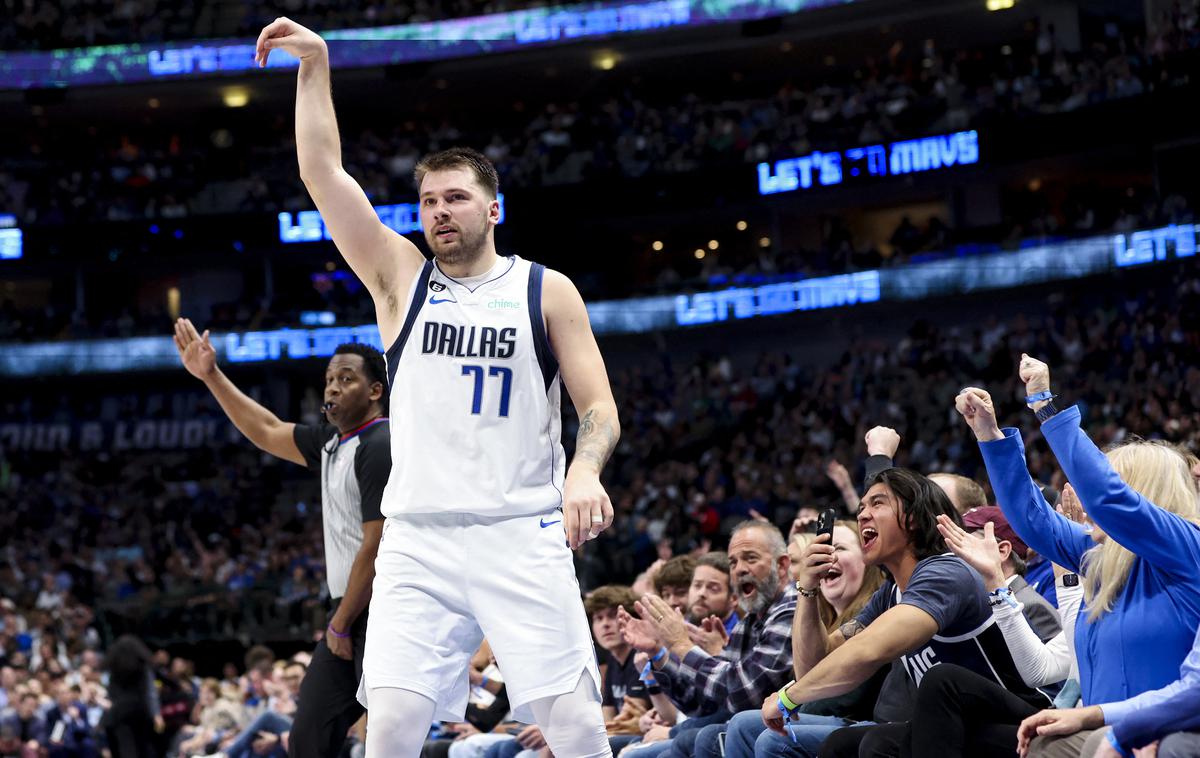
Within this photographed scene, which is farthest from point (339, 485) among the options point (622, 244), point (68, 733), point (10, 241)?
point (10, 241)

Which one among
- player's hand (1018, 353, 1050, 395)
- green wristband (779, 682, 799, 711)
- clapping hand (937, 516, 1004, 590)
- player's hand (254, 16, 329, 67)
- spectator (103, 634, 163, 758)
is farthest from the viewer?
spectator (103, 634, 163, 758)

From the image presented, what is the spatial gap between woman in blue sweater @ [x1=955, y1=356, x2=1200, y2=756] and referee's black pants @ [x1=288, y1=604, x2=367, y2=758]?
2.59m

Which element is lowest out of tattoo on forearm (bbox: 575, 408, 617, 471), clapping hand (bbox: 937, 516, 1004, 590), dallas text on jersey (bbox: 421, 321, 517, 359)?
clapping hand (bbox: 937, 516, 1004, 590)

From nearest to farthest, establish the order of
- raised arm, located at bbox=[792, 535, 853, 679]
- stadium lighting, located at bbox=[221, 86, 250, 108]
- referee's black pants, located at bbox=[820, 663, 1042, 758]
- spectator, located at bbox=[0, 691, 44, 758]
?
referee's black pants, located at bbox=[820, 663, 1042, 758]
raised arm, located at bbox=[792, 535, 853, 679]
spectator, located at bbox=[0, 691, 44, 758]
stadium lighting, located at bbox=[221, 86, 250, 108]

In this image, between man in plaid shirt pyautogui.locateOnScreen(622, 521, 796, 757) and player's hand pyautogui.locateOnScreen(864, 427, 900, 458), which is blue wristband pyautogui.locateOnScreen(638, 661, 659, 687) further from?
player's hand pyautogui.locateOnScreen(864, 427, 900, 458)

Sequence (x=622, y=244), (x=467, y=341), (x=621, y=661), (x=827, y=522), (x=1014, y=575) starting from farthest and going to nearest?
(x=622, y=244)
(x=621, y=661)
(x=1014, y=575)
(x=827, y=522)
(x=467, y=341)

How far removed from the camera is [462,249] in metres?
3.94

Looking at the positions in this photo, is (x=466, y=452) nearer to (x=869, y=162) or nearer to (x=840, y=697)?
(x=840, y=697)

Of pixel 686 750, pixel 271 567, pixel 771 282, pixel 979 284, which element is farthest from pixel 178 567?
pixel 686 750

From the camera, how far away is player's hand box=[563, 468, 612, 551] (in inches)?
135

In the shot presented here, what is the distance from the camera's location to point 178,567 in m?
23.2

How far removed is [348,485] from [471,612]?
6.38 feet

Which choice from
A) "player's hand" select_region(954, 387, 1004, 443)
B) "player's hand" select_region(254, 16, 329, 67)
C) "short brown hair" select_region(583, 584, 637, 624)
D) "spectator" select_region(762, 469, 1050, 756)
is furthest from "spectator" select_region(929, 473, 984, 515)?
"player's hand" select_region(254, 16, 329, 67)

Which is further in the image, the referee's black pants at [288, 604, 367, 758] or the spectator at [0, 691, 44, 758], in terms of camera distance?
the spectator at [0, 691, 44, 758]
